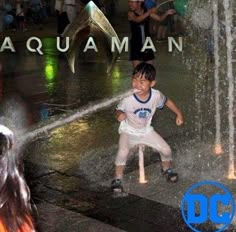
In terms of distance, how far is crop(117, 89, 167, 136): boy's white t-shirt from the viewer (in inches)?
191

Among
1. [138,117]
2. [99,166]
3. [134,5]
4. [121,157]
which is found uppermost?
[134,5]

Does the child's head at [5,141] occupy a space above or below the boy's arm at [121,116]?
above

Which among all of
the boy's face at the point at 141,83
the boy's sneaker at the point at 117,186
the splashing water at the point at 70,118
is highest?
the boy's face at the point at 141,83

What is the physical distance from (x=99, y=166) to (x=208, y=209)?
1633 millimetres

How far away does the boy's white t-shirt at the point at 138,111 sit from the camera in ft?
16.0

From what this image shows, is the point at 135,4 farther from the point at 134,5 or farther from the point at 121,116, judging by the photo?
the point at 121,116

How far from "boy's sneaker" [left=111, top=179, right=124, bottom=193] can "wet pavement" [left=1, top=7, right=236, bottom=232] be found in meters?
0.06

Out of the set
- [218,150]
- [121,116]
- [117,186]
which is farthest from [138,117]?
[218,150]

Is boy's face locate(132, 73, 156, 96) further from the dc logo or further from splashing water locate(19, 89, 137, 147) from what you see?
splashing water locate(19, 89, 137, 147)

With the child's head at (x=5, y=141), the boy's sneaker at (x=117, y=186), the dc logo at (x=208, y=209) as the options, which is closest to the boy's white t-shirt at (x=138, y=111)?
the boy's sneaker at (x=117, y=186)

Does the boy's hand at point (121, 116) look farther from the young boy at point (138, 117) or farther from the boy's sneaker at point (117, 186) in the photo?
the boy's sneaker at point (117, 186)

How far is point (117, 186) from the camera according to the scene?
192 inches

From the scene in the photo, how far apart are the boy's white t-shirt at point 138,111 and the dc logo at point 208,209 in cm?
72

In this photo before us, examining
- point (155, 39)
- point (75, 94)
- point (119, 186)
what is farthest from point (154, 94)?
point (155, 39)
